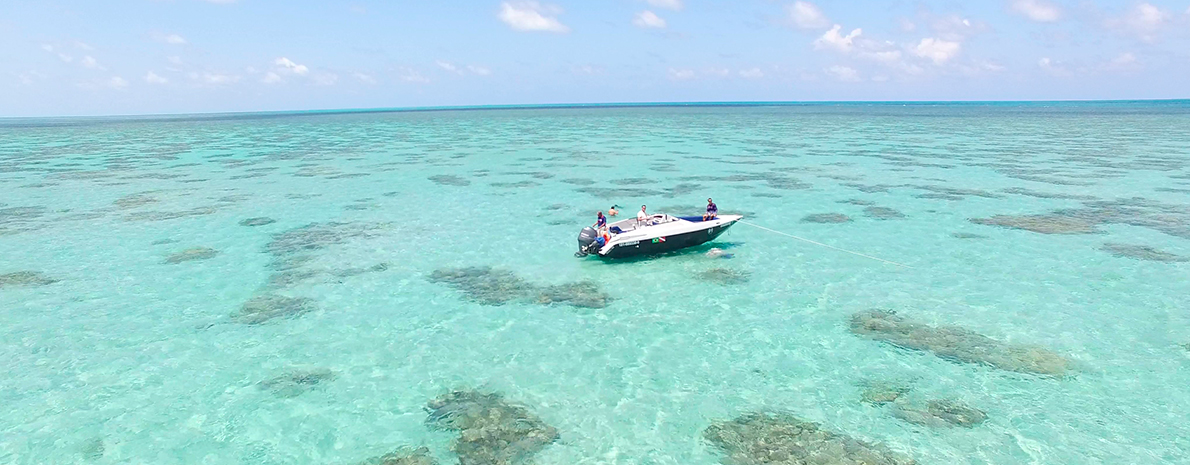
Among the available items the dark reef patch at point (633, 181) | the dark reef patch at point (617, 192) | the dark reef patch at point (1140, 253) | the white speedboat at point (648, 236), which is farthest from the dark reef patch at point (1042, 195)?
the white speedboat at point (648, 236)

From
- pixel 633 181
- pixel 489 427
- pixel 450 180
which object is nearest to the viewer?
pixel 489 427

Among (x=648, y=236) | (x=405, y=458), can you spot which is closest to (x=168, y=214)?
(x=648, y=236)

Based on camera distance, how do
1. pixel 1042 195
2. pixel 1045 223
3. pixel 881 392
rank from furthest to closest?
pixel 1042 195, pixel 1045 223, pixel 881 392

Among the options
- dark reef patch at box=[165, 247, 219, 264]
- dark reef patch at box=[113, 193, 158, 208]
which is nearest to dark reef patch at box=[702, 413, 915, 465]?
dark reef patch at box=[165, 247, 219, 264]

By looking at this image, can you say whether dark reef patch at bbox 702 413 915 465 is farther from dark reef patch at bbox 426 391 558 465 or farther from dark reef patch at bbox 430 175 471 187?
dark reef patch at bbox 430 175 471 187

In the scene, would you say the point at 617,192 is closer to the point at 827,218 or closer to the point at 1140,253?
the point at 827,218

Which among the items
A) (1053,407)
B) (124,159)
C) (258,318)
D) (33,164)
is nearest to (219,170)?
(124,159)

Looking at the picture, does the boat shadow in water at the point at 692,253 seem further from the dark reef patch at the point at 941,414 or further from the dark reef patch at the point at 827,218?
the dark reef patch at the point at 941,414
